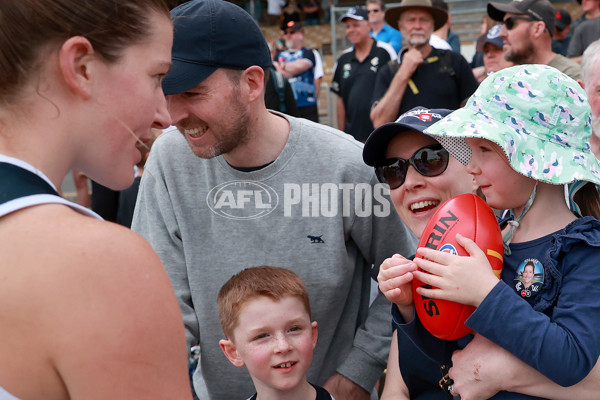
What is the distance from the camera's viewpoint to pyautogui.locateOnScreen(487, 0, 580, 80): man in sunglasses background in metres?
5.28

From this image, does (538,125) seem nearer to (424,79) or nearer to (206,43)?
(206,43)

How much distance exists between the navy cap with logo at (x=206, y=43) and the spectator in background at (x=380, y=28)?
270 inches

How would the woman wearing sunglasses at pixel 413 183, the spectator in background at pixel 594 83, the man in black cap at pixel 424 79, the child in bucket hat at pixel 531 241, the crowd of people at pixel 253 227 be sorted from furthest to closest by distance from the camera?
the man in black cap at pixel 424 79 < the spectator in background at pixel 594 83 < the woman wearing sunglasses at pixel 413 183 < the child in bucket hat at pixel 531 241 < the crowd of people at pixel 253 227

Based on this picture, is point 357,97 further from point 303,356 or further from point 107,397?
point 107,397

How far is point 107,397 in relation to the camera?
3.80 feet

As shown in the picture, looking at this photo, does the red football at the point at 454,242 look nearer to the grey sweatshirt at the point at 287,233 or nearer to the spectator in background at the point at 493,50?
the grey sweatshirt at the point at 287,233

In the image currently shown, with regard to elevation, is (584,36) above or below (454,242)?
below

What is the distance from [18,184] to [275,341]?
150cm

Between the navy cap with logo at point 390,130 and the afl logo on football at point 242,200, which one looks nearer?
the navy cap with logo at point 390,130

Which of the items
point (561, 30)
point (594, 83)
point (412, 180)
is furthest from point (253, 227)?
point (561, 30)

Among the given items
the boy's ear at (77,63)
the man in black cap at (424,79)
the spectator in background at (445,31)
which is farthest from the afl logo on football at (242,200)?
the spectator in background at (445,31)

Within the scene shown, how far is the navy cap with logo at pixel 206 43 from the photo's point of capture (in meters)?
2.54

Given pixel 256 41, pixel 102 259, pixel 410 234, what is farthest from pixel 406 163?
pixel 102 259

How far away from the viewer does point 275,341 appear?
249 cm
